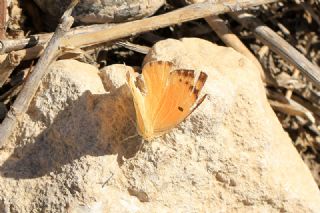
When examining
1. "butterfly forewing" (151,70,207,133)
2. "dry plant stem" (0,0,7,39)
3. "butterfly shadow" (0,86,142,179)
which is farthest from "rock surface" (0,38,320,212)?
"dry plant stem" (0,0,7,39)

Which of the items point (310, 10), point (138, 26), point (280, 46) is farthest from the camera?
point (310, 10)

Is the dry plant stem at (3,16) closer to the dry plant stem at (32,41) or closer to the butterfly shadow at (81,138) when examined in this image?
the dry plant stem at (32,41)

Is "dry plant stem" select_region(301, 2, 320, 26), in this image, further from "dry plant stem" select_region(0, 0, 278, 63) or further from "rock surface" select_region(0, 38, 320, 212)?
"rock surface" select_region(0, 38, 320, 212)

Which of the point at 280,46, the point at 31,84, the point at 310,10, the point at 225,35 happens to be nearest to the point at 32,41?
the point at 31,84

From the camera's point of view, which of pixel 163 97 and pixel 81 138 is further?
pixel 81 138

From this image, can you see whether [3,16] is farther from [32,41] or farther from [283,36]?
[283,36]

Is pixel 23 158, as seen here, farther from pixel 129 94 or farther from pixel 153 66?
pixel 153 66

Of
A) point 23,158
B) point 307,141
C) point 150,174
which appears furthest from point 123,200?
point 307,141

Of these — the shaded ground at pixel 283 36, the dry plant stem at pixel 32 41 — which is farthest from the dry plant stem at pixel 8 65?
the shaded ground at pixel 283 36
